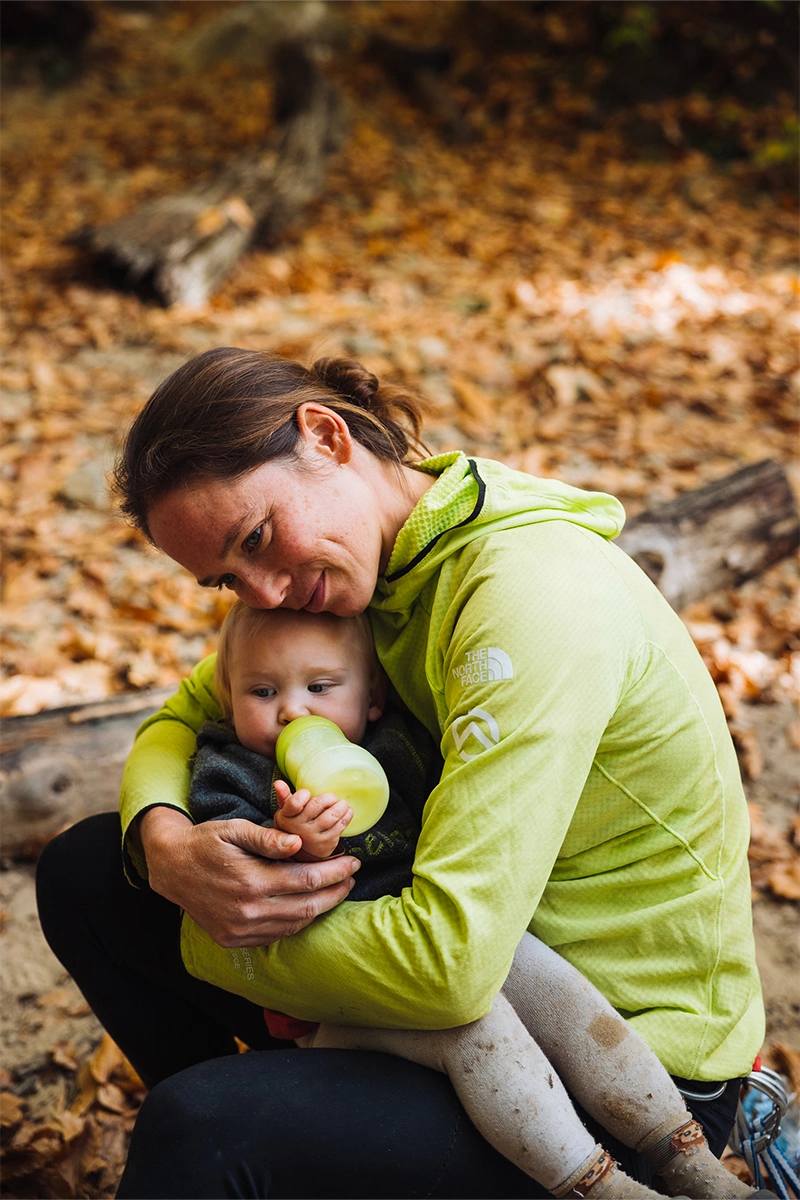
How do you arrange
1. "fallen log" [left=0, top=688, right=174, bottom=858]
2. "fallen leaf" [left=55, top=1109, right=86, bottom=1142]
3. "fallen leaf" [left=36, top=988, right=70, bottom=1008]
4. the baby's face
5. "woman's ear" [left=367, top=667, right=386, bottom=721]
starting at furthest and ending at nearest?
"fallen log" [left=0, top=688, right=174, bottom=858] → "fallen leaf" [left=36, top=988, right=70, bottom=1008] → "fallen leaf" [left=55, top=1109, right=86, bottom=1142] → "woman's ear" [left=367, top=667, right=386, bottom=721] → the baby's face

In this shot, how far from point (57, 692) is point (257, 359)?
1914 millimetres

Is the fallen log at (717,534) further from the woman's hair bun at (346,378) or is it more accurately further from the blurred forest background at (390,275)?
the woman's hair bun at (346,378)

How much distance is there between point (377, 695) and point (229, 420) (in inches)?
25.0

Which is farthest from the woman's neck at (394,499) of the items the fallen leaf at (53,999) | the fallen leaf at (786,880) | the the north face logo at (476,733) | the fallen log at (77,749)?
the fallen leaf at (786,880)

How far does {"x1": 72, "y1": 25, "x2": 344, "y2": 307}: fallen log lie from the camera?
5.84m

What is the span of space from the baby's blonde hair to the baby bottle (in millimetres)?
226

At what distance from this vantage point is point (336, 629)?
1.82 meters

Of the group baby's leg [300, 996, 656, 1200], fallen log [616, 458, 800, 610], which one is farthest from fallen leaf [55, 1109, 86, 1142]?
fallen log [616, 458, 800, 610]

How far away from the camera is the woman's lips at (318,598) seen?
1695 mm

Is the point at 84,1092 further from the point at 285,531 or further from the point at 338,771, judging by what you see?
the point at 285,531

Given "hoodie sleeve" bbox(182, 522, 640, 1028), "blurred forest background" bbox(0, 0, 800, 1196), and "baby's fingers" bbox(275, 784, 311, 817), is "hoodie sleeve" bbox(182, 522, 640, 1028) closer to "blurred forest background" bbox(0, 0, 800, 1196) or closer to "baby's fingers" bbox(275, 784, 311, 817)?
"baby's fingers" bbox(275, 784, 311, 817)

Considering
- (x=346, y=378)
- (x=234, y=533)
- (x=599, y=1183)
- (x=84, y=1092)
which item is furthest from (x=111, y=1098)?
(x=346, y=378)

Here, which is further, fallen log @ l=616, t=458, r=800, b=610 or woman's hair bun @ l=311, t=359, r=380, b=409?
fallen log @ l=616, t=458, r=800, b=610

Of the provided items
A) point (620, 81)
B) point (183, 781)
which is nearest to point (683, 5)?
point (620, 81)
